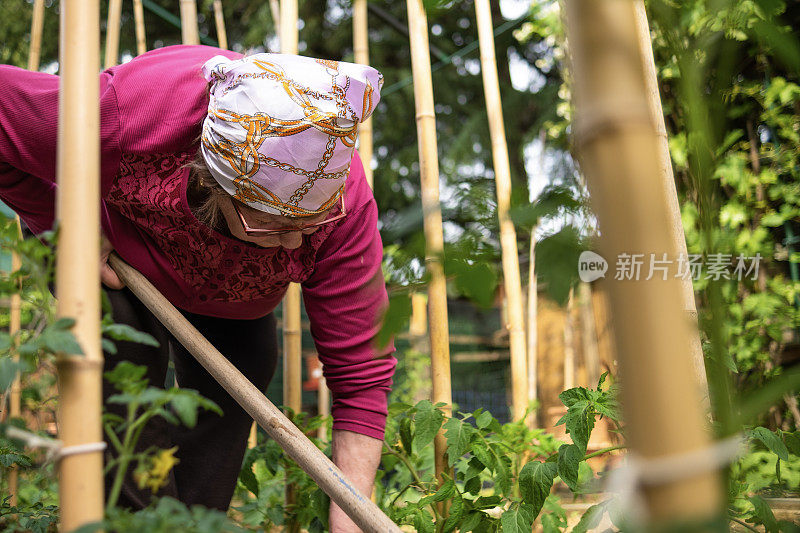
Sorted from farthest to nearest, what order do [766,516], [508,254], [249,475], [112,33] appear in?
[112,33]
[508,254]
[249,475]
[766,516]

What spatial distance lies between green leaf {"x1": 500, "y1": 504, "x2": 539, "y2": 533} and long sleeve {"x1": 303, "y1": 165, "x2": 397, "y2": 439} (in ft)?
1.02

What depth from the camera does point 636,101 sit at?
1.27ft

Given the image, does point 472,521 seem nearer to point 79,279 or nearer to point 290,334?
point 290,334

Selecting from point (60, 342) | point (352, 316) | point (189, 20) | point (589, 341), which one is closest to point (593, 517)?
point (352, 316)

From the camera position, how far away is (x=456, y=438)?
136 cm

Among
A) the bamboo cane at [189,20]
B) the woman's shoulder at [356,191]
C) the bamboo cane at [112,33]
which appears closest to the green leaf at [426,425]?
the woman's shoulder at [356,191]

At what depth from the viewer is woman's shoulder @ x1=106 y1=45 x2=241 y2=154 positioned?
120 cm

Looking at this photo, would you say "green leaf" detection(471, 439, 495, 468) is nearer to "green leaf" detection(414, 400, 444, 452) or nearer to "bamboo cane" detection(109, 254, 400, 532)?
"green leaf" detection(414, 400, 444, 452)

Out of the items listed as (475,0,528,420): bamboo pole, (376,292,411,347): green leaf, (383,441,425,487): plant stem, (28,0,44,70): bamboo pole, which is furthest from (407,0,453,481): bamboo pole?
(28,0,44,70): bamboo pole

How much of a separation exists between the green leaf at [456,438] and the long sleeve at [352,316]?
145mm

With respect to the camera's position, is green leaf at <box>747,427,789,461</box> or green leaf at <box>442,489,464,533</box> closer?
green leaf at <box>747,427,789,461</box>

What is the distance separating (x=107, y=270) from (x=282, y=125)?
0.53 meters

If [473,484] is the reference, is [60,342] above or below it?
above

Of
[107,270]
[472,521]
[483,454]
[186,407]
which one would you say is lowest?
[472,521]
